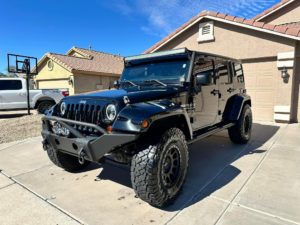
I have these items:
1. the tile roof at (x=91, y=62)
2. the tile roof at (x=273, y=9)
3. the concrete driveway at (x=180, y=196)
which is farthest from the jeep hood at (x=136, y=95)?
the tile roof at (x=91, y=62)

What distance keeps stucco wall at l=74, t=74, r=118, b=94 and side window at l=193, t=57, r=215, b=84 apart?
13.4 meters

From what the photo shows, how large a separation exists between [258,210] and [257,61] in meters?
7.09

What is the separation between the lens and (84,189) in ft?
11.4

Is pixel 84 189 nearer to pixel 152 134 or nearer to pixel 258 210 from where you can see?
pixel 152 134

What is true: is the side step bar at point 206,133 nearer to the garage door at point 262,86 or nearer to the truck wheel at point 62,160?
the truck wheel at point 62,160

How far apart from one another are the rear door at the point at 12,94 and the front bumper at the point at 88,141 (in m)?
9.54

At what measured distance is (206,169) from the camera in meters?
4.09

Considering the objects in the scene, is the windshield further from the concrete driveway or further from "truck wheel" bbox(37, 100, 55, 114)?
"truck wheel" bbox(37, 100, 55, 114)

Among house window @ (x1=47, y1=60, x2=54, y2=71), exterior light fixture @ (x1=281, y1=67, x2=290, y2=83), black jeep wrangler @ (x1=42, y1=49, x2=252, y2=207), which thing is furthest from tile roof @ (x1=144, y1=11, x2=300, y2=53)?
house window @ (x1=47, y1=60, x2=54, y2=71)

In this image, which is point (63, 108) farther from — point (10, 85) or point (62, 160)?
point (10, 85)

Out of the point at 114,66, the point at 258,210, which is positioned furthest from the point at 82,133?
the point at 114,66

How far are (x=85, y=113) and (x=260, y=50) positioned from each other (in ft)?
24.5

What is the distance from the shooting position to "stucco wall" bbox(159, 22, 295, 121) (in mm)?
8195

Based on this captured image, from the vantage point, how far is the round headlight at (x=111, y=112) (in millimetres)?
2838
